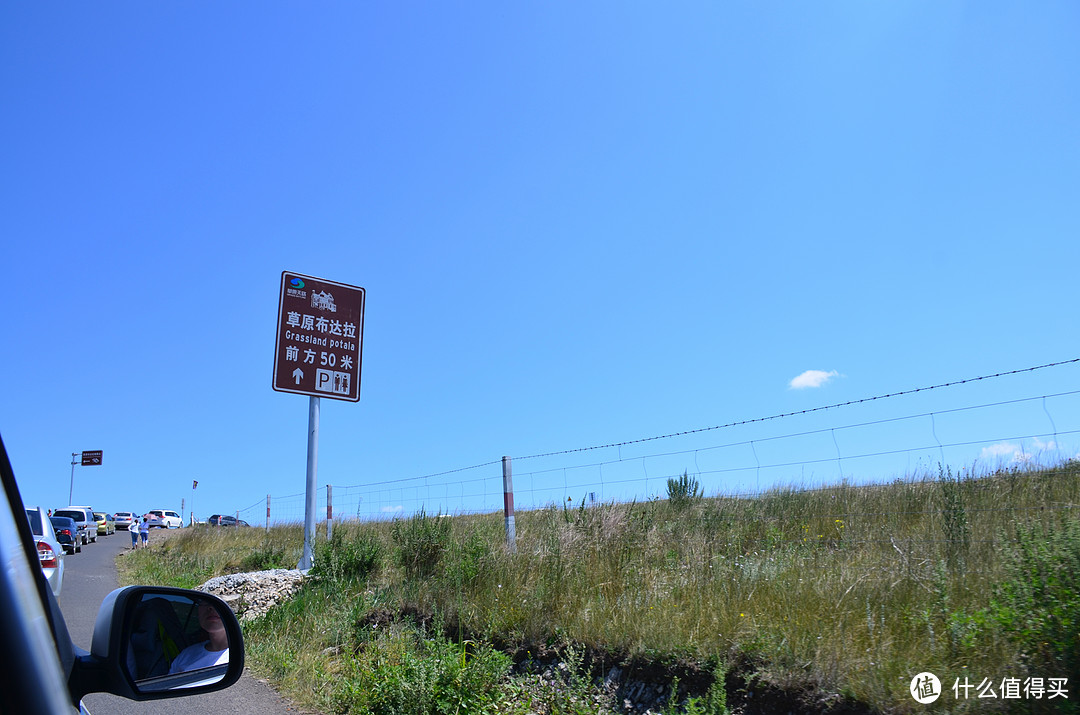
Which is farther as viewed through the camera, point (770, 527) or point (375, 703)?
point (770, 527)

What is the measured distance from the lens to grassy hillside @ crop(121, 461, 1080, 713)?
4191mm

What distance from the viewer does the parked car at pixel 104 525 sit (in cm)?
4122

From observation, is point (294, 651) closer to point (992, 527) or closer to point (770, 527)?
point (770, 527)

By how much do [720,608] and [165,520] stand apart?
6141cm

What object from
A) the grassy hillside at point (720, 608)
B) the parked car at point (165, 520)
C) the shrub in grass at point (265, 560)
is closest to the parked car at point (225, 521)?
the parked car at point (165, 520)

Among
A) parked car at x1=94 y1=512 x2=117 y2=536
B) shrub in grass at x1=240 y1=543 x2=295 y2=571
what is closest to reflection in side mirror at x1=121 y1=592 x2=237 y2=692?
shrub in grass at x1=240 y1=543 x2=295 y2=571

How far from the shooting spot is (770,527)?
24.7 ft

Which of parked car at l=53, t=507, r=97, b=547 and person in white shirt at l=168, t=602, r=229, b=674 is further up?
person in white shirt at l=168, t=602, r=229, b=674

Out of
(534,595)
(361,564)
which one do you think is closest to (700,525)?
(534,595)

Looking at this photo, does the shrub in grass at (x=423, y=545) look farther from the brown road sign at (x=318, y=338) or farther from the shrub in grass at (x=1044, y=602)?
the shrub in grass at (x=1044, y=602)

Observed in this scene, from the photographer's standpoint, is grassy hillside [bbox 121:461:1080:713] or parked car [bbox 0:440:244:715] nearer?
parked car [bbox 0:440:244:715]

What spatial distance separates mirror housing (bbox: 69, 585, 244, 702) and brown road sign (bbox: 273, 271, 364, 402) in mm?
10790

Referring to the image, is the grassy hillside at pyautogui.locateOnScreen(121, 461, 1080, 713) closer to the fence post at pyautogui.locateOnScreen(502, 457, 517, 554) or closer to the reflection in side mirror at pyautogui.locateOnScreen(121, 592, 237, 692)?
the fence post at pyautogui.locateOnScreen(502, 457, 517, 554)

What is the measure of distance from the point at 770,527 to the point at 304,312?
9136mm
